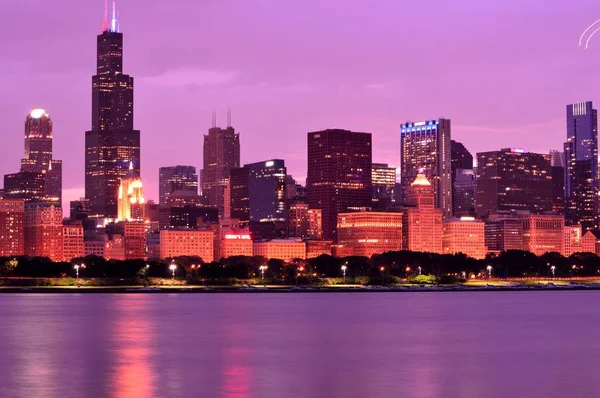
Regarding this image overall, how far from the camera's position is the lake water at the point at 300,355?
2152 inches

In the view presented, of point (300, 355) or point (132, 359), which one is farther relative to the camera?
point (300, 355)

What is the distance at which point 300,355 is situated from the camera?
71.9m

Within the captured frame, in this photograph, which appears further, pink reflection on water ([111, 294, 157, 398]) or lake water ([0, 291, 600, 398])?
lake water ([0, 291, 600, 398])

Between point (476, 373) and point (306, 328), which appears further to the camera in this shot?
point (306, 328)

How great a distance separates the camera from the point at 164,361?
221 feet

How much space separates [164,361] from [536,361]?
20.1 m

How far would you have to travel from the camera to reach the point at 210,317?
11750 centimetres

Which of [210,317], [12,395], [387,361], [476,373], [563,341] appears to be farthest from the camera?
[210,317]

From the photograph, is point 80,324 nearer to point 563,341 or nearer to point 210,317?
point 210,317

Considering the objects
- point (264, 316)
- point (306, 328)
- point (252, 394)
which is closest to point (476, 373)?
point (252, 394)

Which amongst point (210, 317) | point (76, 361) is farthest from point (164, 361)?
point (210, 317)

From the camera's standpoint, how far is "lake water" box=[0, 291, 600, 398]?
54656 mm

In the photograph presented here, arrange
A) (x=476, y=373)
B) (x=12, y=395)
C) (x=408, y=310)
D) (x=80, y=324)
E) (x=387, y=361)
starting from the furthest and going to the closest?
1. (x=408, y=310)
2. (x=80, y=324)
3. (x=387, y=361)
4. (x=476, y=373)
5. (x=12, y=395)

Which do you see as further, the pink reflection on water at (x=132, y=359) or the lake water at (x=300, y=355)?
the lake water at (x=300, y=355)
